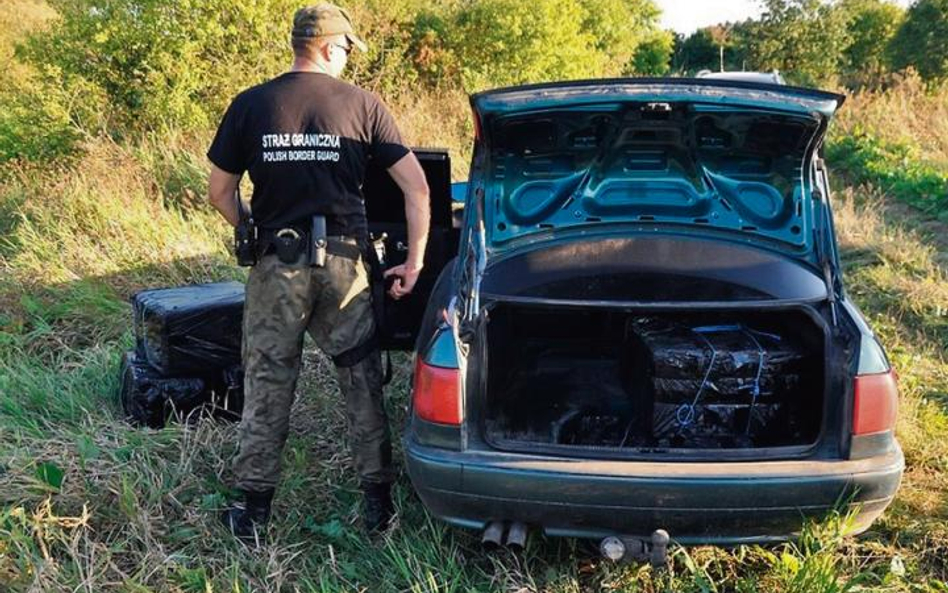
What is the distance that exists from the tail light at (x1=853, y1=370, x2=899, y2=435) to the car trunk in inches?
5.5

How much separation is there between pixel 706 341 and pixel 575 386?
0.78 metres

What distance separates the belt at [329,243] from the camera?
2.84m

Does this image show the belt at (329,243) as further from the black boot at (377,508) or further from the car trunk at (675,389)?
the black boot at (377,508)

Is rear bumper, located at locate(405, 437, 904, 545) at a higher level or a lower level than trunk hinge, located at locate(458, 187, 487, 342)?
lower

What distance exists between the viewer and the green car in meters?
2.33

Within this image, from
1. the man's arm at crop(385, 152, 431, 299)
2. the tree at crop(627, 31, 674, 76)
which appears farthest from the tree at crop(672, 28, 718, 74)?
the man's arm at crop(385, 152, 431, 299)

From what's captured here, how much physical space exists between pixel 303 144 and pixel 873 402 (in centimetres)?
216

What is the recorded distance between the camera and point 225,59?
28.5ft

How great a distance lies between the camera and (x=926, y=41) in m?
15.7

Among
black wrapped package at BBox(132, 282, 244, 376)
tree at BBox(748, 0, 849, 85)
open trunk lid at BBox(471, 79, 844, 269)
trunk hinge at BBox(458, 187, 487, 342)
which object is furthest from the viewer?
tree at BBox(748, 0, 849, 85)

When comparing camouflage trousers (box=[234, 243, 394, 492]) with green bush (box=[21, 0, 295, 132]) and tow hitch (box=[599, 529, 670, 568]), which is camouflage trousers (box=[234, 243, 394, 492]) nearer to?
tow hitch (box=[599, 529, 670, 568])

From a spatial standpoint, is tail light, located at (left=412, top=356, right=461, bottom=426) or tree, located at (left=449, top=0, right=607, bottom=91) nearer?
tail light, located at (left=412, top=356, right=461, bottom=426)

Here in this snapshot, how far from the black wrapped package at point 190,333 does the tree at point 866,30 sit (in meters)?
20.3

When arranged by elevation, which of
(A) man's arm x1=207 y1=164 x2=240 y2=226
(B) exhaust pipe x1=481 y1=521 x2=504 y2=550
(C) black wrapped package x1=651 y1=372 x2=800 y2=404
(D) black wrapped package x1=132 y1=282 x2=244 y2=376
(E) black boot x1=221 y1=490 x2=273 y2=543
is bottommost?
(E) black boot x1=221 y1=490 x2=273 y2=543
